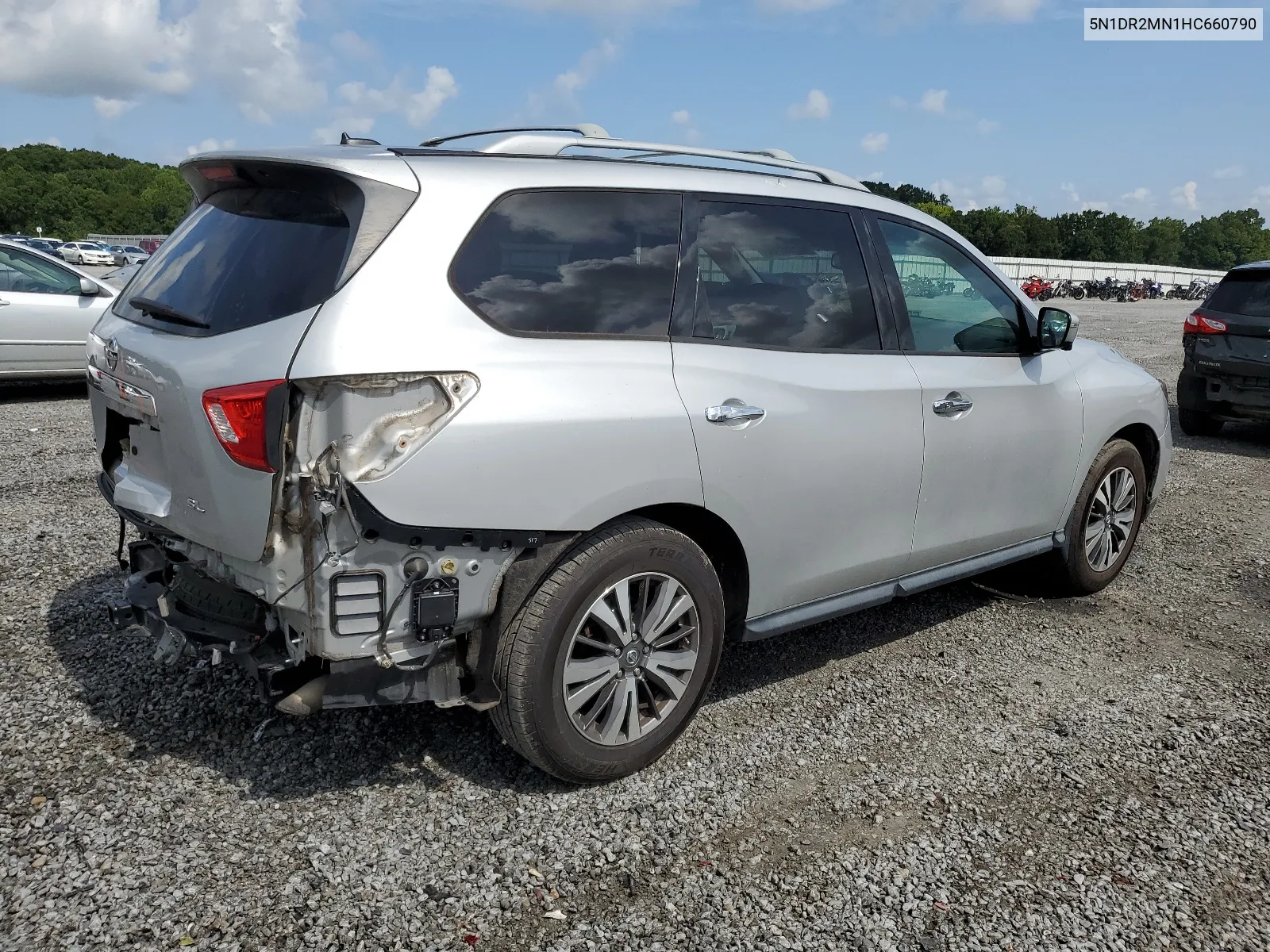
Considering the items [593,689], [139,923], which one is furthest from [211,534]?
[593,689]

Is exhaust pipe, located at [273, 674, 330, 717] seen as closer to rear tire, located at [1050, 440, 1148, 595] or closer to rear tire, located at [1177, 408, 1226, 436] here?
rear tire, located at [1050, 440, 1148, 595]

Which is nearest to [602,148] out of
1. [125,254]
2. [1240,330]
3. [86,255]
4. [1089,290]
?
[1240,330]

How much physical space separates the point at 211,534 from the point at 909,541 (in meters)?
2.59

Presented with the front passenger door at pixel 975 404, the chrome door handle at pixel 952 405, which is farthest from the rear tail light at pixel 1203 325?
the chrome door handle at pixel 952 405

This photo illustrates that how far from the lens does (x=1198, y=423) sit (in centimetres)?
1021

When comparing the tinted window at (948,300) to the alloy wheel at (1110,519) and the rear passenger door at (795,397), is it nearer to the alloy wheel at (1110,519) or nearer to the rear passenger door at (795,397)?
the rear passenger door at (795,397)

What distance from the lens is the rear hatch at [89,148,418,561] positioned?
2723mm

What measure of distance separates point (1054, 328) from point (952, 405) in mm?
840

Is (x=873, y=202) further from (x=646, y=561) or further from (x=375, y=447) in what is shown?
(x=375, y=447)

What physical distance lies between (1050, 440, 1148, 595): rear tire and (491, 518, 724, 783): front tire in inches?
95.7

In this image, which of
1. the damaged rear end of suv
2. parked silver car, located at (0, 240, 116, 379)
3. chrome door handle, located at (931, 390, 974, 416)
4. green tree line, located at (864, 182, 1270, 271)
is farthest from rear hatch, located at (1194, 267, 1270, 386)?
green tree line, located at (864, 182, 1270, 271)

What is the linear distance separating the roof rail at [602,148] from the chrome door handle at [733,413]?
3.09 feet

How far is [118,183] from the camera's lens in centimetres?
14962

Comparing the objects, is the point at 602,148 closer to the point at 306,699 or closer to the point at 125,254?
the point at 306,699
